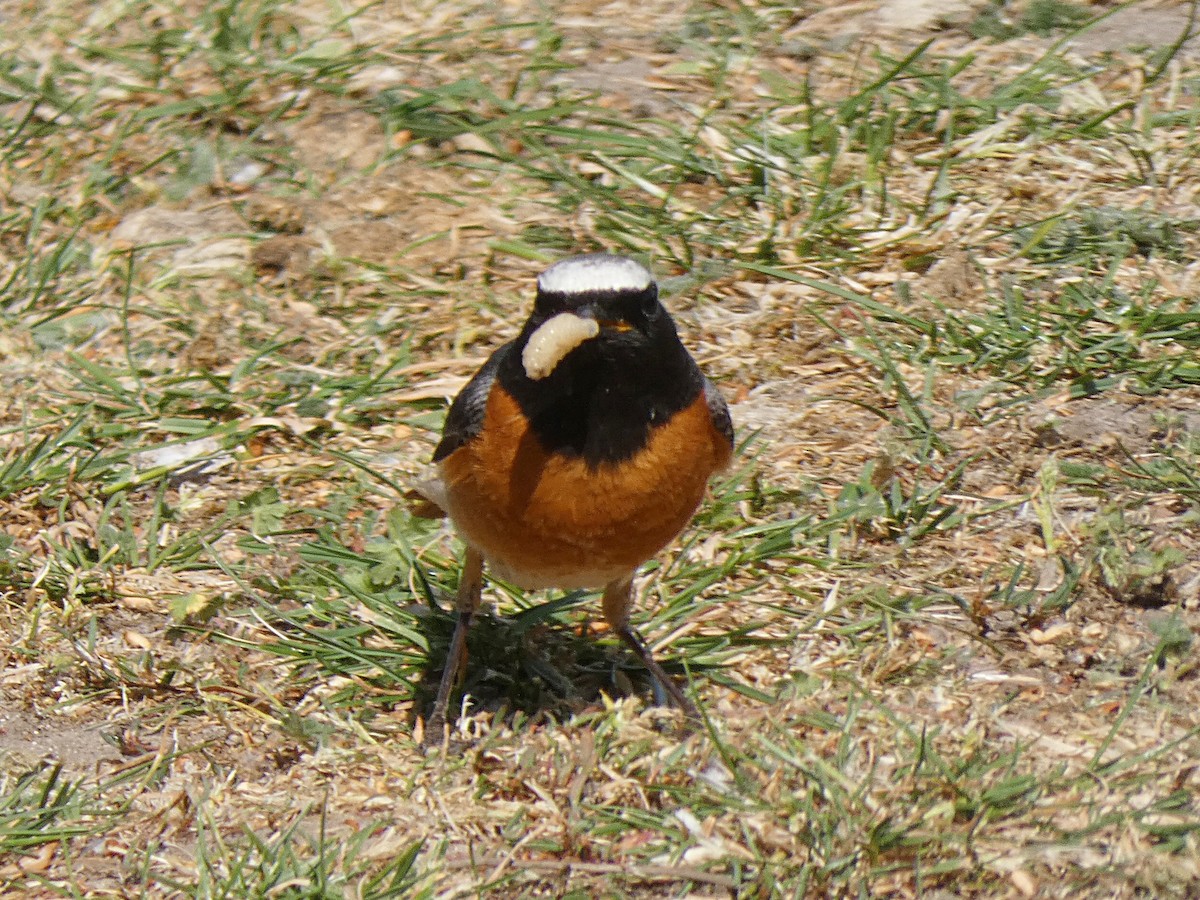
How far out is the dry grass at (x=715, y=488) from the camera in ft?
14.0

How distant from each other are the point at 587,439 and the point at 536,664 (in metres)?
1.07

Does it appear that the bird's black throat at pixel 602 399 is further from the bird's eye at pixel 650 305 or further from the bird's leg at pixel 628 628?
the bird's leg at pixel 628 628

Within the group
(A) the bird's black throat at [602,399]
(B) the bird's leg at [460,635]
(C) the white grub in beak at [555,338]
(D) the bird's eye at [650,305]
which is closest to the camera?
(C) the white grub in beak at [555,338]

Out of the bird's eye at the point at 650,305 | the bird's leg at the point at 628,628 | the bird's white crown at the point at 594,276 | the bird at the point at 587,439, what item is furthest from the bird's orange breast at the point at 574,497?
the bird's white crown at the point at 594,276

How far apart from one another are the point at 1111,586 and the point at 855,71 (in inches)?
138

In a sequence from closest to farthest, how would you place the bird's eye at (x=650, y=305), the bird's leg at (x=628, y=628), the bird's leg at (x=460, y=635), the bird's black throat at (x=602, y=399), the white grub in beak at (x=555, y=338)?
1. the white grub in beak at (x=555, y=338)
2. the bird's eye at (x=650, y=305)
3. the bird's black throat at (x=602, y=399)
4. the bird's leg at (x=460, y=635)
5. the bird's leg at (x=628, y=628)

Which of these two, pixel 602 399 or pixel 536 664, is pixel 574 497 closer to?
pixel 602 399

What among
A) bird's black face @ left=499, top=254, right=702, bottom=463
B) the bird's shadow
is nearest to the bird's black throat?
bird's black face @ left=499, top=254, right=702, bottom=463

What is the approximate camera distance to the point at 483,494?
15.5ft

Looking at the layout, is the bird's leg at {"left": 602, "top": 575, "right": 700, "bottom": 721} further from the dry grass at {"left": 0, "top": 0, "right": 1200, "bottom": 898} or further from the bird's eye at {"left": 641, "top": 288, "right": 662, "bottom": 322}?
the bird's eye at {"left": 641, "top": 288, "right": 662, "bottom": 322}

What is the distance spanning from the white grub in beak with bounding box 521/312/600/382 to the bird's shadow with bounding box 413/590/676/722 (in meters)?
1.28

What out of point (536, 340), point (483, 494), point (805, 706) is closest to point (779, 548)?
point (805, 706)

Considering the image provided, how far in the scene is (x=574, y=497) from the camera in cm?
456

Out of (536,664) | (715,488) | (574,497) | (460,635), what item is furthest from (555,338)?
(715,488)
